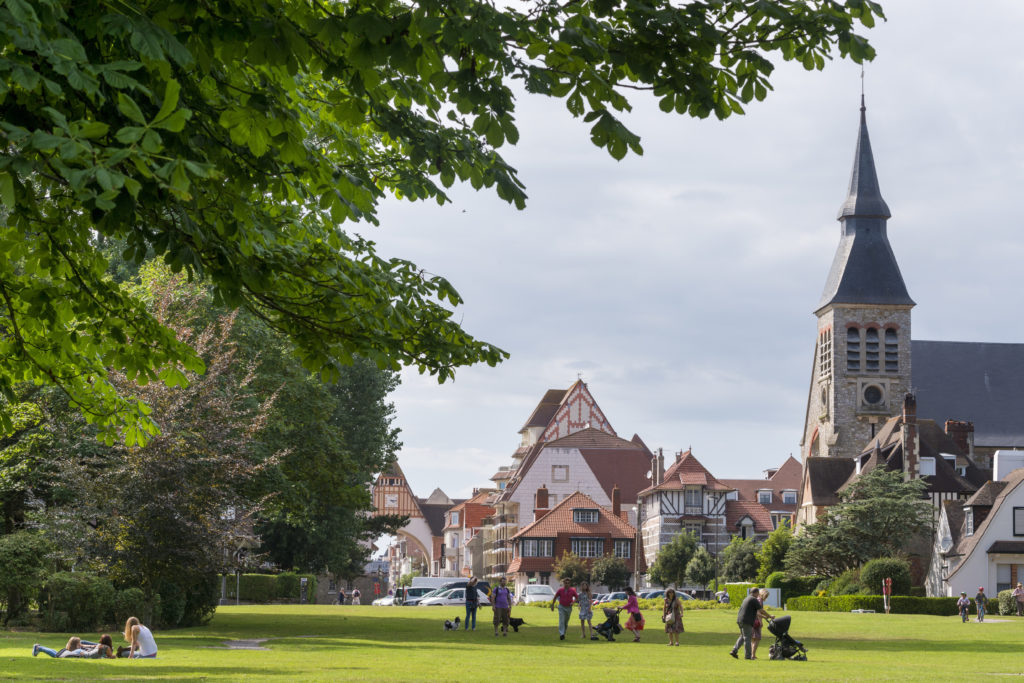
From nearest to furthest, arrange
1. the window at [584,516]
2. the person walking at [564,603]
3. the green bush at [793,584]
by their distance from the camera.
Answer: the person walking at [564,603], the green bush at [793,584], the window at [584,516]

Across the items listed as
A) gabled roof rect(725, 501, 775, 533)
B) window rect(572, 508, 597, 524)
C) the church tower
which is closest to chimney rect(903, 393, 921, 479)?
the church tower

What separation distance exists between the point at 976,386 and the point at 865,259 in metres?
13.1

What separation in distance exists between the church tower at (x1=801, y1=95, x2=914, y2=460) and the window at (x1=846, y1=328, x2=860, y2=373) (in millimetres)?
79

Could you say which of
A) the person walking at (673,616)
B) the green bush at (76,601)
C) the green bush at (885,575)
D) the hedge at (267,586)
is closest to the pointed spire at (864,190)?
the green bush at (885,575)

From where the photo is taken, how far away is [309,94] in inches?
583

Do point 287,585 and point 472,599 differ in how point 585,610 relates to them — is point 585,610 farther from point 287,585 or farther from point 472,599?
point 287,585

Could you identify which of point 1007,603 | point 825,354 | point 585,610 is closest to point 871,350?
point 825,354

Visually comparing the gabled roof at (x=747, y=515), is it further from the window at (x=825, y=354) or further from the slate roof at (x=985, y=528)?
the slate roof at (x=985, y=528)

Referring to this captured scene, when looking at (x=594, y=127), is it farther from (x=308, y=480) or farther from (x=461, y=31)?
(x=308, y=480)

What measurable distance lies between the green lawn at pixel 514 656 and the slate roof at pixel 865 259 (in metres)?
63.5

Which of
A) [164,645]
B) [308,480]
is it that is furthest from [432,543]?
[164,645]

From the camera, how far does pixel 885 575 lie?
62469 millimetres

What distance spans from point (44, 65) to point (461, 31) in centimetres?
259

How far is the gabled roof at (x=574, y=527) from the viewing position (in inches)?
4028
